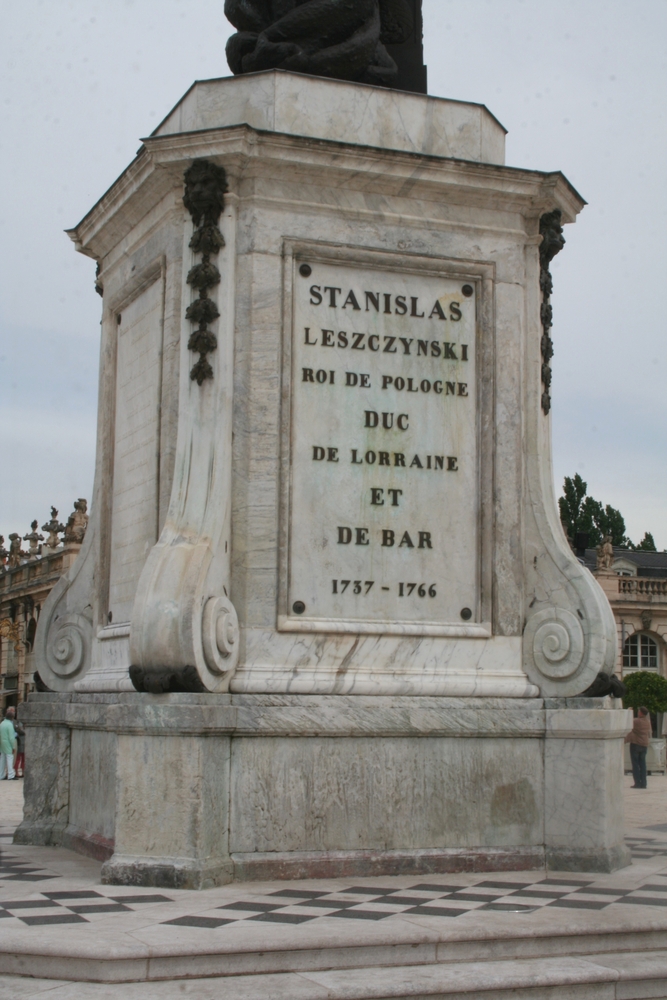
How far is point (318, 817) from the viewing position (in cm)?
811

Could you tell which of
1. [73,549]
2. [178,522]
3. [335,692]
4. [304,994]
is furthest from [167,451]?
[73,549]

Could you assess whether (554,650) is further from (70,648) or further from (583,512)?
(583,512)

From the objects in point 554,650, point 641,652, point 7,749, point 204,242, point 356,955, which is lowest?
point 7,749

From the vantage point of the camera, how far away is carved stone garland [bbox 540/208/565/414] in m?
9.55

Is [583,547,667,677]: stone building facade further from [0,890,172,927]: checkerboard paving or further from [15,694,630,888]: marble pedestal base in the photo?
[0,890,172,927]: checkerboard paving

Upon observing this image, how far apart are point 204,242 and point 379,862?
408 cm

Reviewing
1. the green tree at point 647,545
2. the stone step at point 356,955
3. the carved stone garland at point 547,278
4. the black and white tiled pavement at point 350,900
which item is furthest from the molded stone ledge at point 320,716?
the green tree at point 647,545

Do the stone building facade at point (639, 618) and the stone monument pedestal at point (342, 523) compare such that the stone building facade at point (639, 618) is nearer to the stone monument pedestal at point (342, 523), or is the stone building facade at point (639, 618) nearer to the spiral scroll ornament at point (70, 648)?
the spiral scroll ornament at point (70, 648)

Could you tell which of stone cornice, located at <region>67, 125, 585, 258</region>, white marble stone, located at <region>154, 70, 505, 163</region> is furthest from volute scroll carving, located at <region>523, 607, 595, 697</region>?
white marble stone, located at <region>154, 70, 505, 163</region>

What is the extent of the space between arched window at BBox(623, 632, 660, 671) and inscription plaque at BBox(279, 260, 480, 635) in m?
52.8

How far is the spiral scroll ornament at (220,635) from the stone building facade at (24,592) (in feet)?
165

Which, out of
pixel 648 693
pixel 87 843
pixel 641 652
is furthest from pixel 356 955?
pixel 641 652

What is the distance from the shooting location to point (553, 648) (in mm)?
8961

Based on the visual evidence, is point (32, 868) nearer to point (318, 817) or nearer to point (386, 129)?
point (318, 817)
